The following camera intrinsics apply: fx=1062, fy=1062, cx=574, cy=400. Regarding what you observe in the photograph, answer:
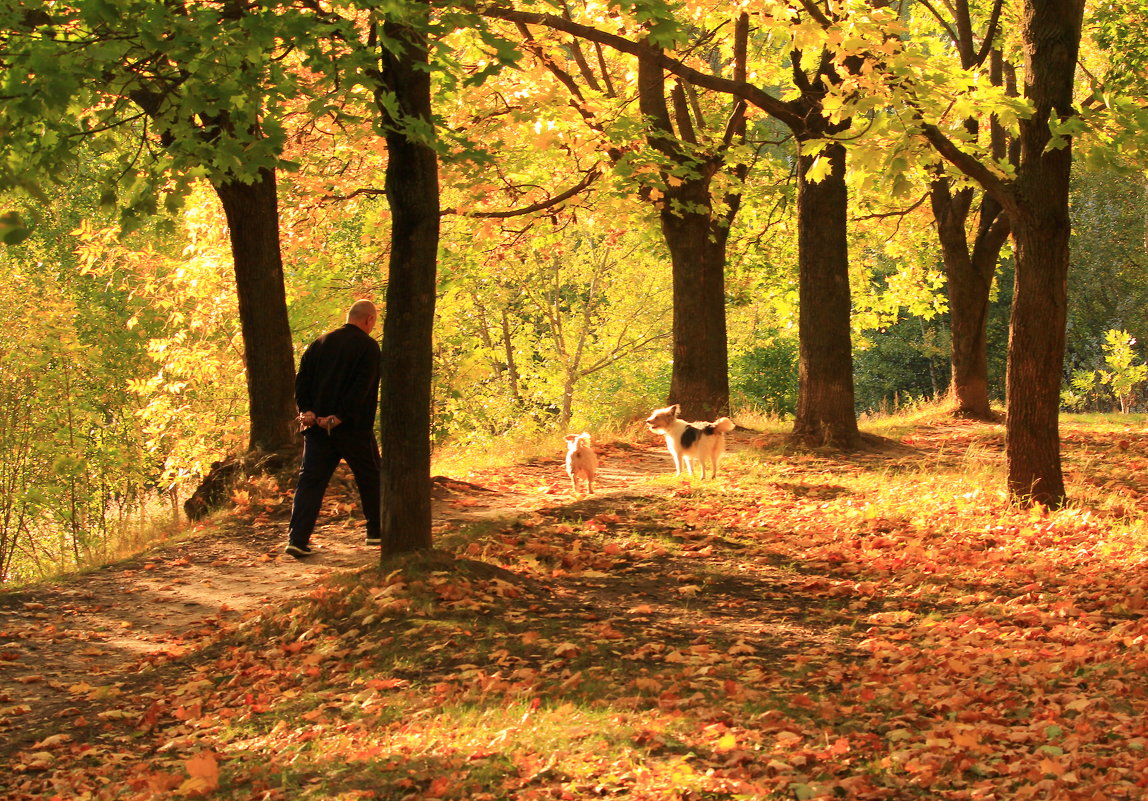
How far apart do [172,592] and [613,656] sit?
478cm

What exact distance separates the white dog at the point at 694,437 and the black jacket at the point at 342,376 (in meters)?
4.24

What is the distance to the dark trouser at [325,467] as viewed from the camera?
9680 mm

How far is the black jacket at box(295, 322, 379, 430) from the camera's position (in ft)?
31.5

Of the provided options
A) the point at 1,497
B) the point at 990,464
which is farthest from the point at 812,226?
the point at 1,497

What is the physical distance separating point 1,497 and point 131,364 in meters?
13.6

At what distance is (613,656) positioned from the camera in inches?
258

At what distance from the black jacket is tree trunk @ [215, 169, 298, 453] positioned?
9.63ft

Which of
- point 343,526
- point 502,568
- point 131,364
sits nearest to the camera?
point 502,568

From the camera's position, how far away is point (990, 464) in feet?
45.3

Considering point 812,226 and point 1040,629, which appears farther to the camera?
point 812,226

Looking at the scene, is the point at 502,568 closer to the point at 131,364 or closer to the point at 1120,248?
the point at 131,364

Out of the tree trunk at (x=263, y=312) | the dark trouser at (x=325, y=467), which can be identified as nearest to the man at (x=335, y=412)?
the dark trouser at (x=325, y=467)

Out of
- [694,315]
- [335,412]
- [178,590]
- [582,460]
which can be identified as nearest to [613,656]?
[335,412]

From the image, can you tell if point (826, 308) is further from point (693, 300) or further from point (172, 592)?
point (172, 592)
